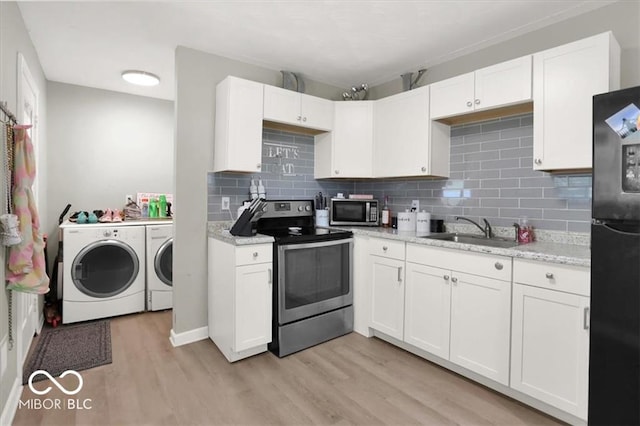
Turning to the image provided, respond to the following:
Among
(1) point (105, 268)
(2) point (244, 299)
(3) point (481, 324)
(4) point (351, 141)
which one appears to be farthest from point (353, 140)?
(1) point (105, 268)

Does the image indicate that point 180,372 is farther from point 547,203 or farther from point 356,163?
point 547,203

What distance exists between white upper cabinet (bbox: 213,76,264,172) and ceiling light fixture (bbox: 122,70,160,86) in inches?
41.8

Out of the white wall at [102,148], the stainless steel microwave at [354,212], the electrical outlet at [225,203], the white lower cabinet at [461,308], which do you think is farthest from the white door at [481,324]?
the white wall at [102,148]

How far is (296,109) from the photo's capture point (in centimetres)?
306

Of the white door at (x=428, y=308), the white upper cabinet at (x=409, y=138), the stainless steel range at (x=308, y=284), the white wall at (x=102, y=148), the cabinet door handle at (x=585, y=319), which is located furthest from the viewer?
the white wall at (x=102, y=148)

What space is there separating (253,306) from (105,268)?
72.8 inches

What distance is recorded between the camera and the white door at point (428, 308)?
7.66 feet

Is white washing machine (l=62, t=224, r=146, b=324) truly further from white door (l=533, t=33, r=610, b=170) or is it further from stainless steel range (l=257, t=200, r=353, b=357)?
white door (l=533, t=33, r=610, b=170)

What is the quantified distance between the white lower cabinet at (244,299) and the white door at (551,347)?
1644 millimetres

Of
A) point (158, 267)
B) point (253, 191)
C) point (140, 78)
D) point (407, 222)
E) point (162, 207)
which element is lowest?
point (158, 267)

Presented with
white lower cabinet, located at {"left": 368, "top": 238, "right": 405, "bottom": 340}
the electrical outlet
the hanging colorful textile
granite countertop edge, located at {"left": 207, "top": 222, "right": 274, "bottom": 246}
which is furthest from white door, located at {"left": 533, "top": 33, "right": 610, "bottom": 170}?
the hanging colorful textile

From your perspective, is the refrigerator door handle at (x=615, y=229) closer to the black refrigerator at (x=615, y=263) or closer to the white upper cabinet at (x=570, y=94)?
the black refrigerator at (x=615, y=263)

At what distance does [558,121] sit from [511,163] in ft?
1.76

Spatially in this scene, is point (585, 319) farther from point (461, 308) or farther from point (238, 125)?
point (238, 125)
